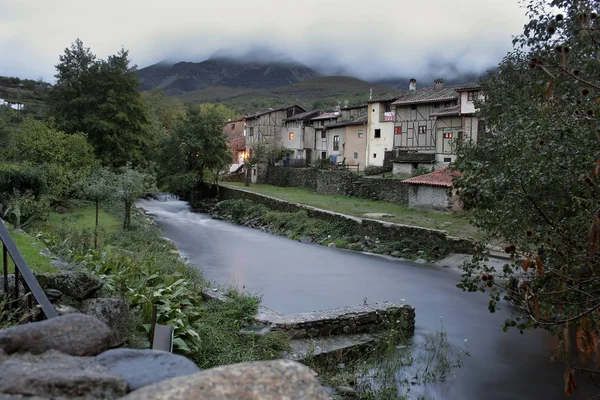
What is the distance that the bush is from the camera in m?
19.6

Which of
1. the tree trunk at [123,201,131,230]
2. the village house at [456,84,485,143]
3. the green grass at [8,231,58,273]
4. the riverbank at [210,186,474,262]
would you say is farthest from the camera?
the village house at [456,84,485,143]

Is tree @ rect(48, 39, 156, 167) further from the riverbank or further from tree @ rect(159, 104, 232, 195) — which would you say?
the riverbank

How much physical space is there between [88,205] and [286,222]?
1204 centimetres

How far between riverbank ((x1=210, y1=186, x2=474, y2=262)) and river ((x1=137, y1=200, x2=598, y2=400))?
96cm

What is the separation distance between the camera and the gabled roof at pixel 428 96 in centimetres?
3906

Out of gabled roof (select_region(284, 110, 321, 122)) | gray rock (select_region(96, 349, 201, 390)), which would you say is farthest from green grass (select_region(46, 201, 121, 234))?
gabled roof (select_region(284, 110, 321, 122))

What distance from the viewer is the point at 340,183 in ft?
127

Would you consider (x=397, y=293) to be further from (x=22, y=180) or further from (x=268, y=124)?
(x=268, y=124)

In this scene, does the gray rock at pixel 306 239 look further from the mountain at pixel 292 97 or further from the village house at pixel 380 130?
the mountain at pixel 292 97

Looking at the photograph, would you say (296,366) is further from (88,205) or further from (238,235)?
(88,205)

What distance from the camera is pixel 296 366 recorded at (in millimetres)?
2088

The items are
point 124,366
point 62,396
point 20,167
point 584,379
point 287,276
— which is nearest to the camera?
point 62,396

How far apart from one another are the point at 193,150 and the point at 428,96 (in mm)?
21079

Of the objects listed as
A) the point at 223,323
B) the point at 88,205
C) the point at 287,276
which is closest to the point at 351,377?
the point at 223,323
